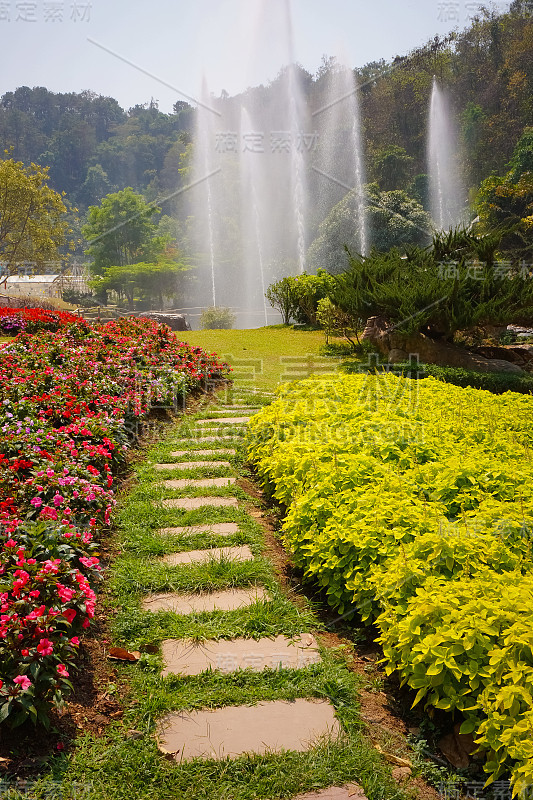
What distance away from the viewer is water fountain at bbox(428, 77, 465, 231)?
29947mm

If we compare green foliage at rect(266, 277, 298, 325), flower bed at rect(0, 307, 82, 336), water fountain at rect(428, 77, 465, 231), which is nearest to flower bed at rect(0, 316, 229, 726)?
flower bed at rect(0, 307, 82, 336)

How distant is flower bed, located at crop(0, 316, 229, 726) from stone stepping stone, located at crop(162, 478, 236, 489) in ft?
1.26

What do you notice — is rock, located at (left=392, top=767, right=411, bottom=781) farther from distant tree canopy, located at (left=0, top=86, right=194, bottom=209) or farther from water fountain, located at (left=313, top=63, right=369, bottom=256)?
distant tree canopy, located at (left=0, top=86, right=194, bottom=209)

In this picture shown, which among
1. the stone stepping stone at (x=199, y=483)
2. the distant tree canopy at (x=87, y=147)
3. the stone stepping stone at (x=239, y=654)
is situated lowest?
the stone stepping stone at (x=239, y=654)

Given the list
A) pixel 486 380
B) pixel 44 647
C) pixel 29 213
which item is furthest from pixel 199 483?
pixel 29 213

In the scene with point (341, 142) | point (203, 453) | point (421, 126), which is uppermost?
point (421, 126)

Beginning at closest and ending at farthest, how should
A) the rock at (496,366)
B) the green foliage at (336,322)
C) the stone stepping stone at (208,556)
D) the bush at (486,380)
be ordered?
the stone stepping stone at (208,556), the bush at (486,380), the rock at (496,366), the green foliage at (336,322)

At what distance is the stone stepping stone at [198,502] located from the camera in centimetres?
369

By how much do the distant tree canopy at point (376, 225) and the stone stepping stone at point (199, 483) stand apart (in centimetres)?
2180

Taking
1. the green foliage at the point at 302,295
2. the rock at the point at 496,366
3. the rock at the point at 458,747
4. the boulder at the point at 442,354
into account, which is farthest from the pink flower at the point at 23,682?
the green foliage at the point at 302,295

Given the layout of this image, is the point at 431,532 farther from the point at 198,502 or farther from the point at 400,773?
the point at 198,502

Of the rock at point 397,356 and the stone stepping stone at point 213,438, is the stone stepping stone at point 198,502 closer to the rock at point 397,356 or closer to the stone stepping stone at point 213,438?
the stone stepping stone at point 213,438

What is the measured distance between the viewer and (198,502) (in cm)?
377

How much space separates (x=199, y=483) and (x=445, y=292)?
14.2 feet
